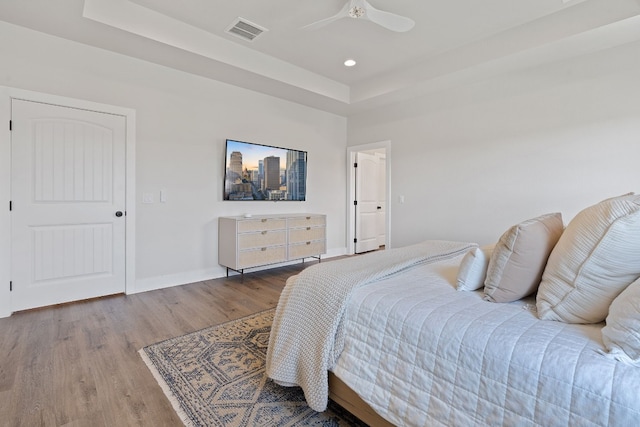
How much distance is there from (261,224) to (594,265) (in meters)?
3.48

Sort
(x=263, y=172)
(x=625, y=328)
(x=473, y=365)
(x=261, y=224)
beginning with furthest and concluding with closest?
(x=263, y=172) → (x=261, y=224) → (x=473, y=365) → (x=625, y=328)

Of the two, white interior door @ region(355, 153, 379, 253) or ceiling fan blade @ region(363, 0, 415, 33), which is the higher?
ceiling fan blade @ region(363, 0, 415, 33)

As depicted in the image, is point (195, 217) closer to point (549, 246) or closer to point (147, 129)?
point (147, 129)

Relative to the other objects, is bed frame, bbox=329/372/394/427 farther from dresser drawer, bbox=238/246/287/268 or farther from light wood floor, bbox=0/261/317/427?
dresser drawer, bbox=238/246/287/268

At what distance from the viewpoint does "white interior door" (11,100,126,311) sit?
2.87 m

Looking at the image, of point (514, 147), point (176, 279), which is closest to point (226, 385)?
point (176, 279)

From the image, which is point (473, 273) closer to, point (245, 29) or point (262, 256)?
point (262, 256)

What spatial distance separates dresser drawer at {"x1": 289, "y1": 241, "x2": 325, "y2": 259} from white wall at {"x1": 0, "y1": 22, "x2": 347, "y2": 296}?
71 cm

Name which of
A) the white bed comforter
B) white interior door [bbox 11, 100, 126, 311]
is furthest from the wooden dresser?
the white bed comforter

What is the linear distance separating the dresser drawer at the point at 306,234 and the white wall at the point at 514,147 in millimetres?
1156

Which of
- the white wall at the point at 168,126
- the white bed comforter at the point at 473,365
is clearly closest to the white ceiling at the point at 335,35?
the white wall at the point at 168,126

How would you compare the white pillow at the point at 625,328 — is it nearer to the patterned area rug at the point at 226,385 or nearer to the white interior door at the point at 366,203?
the patterned area rug at the point at 226,385

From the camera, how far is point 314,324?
59.3 inches

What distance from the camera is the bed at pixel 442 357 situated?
86 cm
